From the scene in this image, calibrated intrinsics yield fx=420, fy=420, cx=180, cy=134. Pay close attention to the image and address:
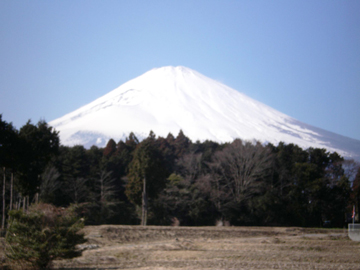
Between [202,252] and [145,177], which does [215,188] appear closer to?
[145,177]

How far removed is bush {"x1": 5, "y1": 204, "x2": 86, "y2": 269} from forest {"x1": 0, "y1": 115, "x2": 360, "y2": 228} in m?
20.7

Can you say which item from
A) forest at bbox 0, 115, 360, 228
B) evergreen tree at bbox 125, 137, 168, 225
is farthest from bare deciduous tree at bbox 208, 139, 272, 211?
evergreen tree at bbox 125, 137, 168, 225

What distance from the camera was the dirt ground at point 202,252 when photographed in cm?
1825

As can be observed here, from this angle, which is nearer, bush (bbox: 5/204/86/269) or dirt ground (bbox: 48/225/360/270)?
bush (bbox: 5/204/86/269)

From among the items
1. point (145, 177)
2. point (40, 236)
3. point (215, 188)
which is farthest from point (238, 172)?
point (40, 236)

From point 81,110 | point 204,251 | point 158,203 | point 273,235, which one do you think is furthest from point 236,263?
point 81,110

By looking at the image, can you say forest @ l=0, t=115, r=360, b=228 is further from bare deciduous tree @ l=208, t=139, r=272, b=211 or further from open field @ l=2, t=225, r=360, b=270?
open field @ l=2, t=225, r=360, b=270

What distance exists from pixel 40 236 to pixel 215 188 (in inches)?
1136

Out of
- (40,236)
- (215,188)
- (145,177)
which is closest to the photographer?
(40,236)

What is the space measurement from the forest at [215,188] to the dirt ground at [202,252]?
729 centimetres

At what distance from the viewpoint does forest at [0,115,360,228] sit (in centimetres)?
3831

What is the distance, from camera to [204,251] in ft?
74.5

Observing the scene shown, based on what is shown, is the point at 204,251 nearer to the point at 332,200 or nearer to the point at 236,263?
the point at 236,263

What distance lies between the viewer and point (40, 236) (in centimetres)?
1568
